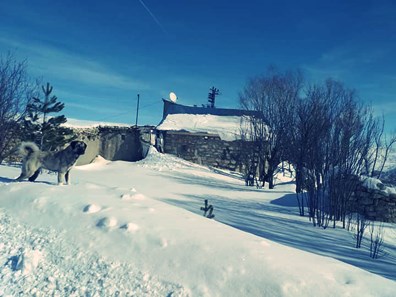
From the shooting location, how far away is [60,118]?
60.2 feet

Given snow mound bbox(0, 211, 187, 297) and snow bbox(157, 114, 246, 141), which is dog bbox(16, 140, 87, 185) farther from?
snow bbox(157, 114, 246, 141)

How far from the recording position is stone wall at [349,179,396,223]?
11.1 meters

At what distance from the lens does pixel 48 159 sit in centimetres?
736

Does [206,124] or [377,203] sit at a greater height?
[206,124]

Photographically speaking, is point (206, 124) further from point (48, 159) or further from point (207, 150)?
point (48, 159)

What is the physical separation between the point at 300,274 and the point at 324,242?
4.54 m

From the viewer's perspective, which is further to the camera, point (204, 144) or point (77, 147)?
point (204, 144)

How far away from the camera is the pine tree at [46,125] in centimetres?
1727

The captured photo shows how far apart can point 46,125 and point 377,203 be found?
16039mm

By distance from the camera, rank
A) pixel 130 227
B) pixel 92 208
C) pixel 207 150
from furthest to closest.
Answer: pixel 207 150 → pixel 92 208 → pixel 130 227

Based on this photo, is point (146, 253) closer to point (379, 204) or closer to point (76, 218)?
point (76, 218)

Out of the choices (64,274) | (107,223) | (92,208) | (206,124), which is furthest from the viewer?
(206,124)

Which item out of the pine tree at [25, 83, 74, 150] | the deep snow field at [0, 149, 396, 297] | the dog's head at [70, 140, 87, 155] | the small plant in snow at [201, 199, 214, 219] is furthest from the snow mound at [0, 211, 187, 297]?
the pine tree at [25, 83, 74, 150]

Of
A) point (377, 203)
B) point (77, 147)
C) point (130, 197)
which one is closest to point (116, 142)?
point (77, 147)
